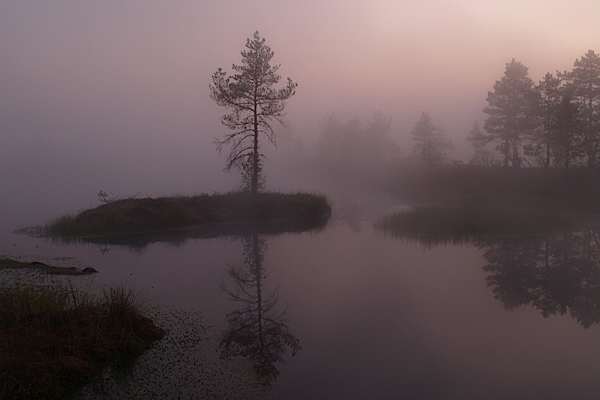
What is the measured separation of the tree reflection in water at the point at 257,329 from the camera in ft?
35.3

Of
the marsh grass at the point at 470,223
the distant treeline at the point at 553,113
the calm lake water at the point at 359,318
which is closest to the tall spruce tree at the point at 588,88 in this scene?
the distant treeline at the point at 553,113

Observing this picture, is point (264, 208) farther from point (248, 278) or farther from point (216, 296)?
point (216, 296)

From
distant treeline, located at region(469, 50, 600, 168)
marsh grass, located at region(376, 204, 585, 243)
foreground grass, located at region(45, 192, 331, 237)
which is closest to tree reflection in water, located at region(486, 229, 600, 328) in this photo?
marsh grass, located at region(376, 204, 585, 243)

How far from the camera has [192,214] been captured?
32.5 meters

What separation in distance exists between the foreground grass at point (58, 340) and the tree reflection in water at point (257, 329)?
80.9 inches

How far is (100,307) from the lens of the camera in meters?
11.9

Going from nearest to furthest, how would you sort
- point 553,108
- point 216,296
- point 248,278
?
point 216,296 → point 248,278 → point 553,108

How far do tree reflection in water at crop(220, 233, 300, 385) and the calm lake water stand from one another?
0.17 feet

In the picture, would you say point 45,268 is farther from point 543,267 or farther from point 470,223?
point 470,223

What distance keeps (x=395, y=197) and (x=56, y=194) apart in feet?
123

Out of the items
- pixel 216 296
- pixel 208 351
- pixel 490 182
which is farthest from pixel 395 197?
pixel 208 351

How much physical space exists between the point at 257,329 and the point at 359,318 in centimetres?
303

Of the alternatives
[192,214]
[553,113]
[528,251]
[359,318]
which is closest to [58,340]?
[359,318]

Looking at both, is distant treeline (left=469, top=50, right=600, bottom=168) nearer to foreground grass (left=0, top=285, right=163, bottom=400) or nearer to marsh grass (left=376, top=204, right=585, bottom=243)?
Result: marsh grass (left=376, top=204, right=585, bottom=243)
